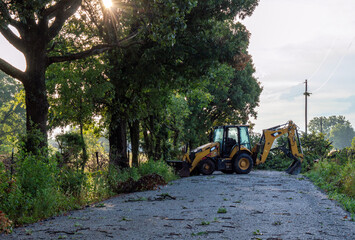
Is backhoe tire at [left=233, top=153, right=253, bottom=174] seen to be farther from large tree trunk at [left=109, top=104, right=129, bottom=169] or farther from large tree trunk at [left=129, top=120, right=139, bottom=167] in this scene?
large tree trunk at [left=109, top=104, right=129, bottom=169]

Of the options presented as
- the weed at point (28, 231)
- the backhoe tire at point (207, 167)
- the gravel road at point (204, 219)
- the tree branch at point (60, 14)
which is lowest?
the gravel road at point (204, 219)

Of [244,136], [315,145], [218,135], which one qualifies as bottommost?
[315,145]

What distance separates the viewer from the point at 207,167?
68.9ft

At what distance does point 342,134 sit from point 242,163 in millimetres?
136575

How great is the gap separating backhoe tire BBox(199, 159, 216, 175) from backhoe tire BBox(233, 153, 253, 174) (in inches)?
51.3

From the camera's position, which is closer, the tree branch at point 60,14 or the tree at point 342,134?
the tree branch at point 60,14

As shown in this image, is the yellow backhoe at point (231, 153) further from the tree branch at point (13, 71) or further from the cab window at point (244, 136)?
the tree branch at point (13, 71)

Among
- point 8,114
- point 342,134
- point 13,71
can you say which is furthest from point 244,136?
point 342,134

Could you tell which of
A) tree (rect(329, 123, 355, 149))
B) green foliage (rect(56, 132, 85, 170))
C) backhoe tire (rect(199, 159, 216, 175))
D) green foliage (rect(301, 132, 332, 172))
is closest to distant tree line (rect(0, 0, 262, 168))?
green foliage (rect(56, 132, 85, 170))

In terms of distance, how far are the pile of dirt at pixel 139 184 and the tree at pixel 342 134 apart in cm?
14215

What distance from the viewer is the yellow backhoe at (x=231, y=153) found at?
2092 cm

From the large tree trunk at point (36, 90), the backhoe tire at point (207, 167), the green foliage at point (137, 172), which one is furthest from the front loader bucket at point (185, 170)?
the large tree trunk at point (36, 90)

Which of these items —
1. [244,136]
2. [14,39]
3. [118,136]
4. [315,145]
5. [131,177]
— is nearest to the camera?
[14,39]

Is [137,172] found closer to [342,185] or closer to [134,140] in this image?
[134,140]
